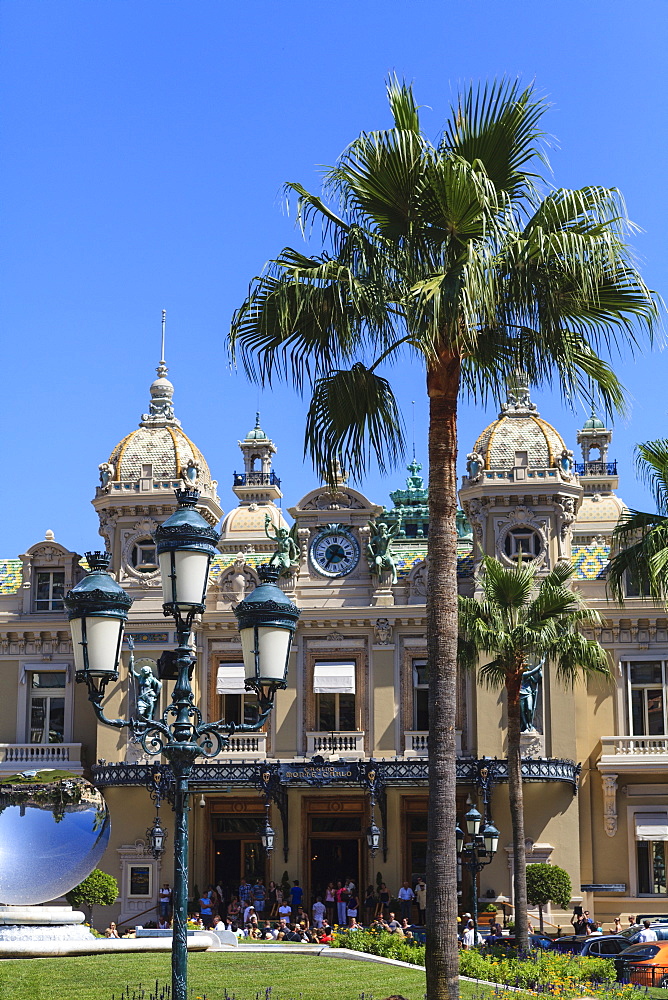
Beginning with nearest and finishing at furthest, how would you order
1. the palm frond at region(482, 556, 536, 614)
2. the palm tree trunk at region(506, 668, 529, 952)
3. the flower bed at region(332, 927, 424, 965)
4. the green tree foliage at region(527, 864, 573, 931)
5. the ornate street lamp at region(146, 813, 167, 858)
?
the flower bed at region(332, 927, 424, 965) → the palm tree trunk at region(506, 668, 529, 952) → the palm frond at region(482, 556, 536, 614) → the green tree foliage at region(527, 864, 573, 931) → the ornate street lamp at region(146, 813, 167, 858)

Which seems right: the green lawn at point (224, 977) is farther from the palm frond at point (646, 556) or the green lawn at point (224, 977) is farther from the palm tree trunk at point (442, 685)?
the palm frond at point (646, 556)

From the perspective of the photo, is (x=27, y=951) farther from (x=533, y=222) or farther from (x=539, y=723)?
(x=539, y=723)

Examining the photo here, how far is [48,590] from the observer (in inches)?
1891

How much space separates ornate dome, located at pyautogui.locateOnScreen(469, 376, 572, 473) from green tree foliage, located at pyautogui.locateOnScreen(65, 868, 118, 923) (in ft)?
55.0

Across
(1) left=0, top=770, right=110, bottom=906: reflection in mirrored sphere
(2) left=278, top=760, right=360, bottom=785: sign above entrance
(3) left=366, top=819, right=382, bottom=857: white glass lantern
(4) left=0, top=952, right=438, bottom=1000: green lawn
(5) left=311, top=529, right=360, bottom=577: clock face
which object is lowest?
(4) left=0, top=952, right=438, bottom=1000: green lawn

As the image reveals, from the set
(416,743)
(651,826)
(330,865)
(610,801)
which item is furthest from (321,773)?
(651,826)

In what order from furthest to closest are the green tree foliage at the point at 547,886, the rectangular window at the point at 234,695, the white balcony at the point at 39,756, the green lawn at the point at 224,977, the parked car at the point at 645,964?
the white balcony at the point at 39,756
the rectangular window at the point at 234,695
the green tree foliage at the point at 547,886
the parked car at the point at 645,964
the green lawn at the point at 224,977

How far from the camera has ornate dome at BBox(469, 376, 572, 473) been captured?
44.8 meters

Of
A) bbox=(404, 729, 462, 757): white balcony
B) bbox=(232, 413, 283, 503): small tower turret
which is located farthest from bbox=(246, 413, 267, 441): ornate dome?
bbox=(404, 729, 462, 757): white balcony

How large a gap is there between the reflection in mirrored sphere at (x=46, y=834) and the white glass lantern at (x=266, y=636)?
8.95m

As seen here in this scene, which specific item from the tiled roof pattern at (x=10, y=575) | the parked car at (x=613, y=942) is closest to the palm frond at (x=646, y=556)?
the parked car at (x=613, y=942)

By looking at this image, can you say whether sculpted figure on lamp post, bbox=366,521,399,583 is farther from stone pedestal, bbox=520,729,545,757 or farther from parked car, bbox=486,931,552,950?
parked car, bbox=486,931,552,950

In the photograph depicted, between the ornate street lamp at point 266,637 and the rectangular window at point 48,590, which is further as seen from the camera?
the rectangular window at point 48,590

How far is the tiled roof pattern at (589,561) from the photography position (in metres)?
45.2
